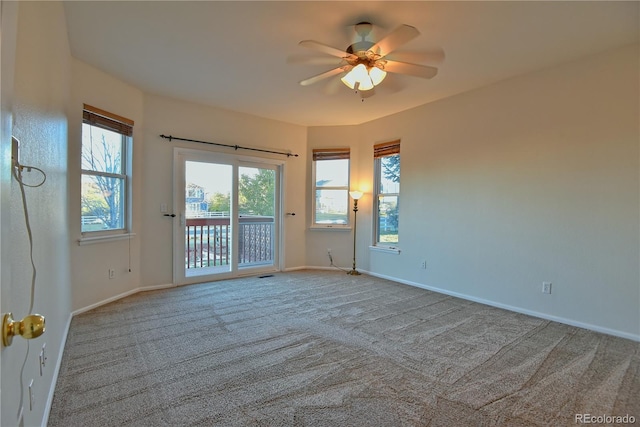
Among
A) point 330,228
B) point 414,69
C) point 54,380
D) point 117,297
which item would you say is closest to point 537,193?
point 414,69

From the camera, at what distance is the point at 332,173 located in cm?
557

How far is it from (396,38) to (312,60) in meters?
0.93

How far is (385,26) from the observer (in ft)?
8.29

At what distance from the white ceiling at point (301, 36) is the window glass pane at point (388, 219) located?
1.78 meters

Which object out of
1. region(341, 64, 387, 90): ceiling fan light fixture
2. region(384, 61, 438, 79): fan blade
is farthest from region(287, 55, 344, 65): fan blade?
region(384, 61, 438, 79): fan blade

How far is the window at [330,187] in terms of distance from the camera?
5.52 meters

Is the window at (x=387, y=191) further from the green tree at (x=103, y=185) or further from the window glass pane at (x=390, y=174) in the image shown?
the green tree at (x=103, y=185)

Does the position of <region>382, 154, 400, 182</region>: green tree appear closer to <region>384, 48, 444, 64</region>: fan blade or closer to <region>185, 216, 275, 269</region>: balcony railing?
<region>185, 216, 275, 269</region>: balcony railing

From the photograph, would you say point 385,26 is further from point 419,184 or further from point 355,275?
point 355,275

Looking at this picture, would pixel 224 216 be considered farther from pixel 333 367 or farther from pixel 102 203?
pixel 333 367

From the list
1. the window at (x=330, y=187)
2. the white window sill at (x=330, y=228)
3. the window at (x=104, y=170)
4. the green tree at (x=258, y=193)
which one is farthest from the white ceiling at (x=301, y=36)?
the white window sill at (x=330, y=228)

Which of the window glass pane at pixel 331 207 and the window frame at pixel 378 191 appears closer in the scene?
the window frame at pixel 378 191

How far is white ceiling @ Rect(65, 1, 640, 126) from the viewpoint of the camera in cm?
232

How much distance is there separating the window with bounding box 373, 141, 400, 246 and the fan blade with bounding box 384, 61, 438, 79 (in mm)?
2011
